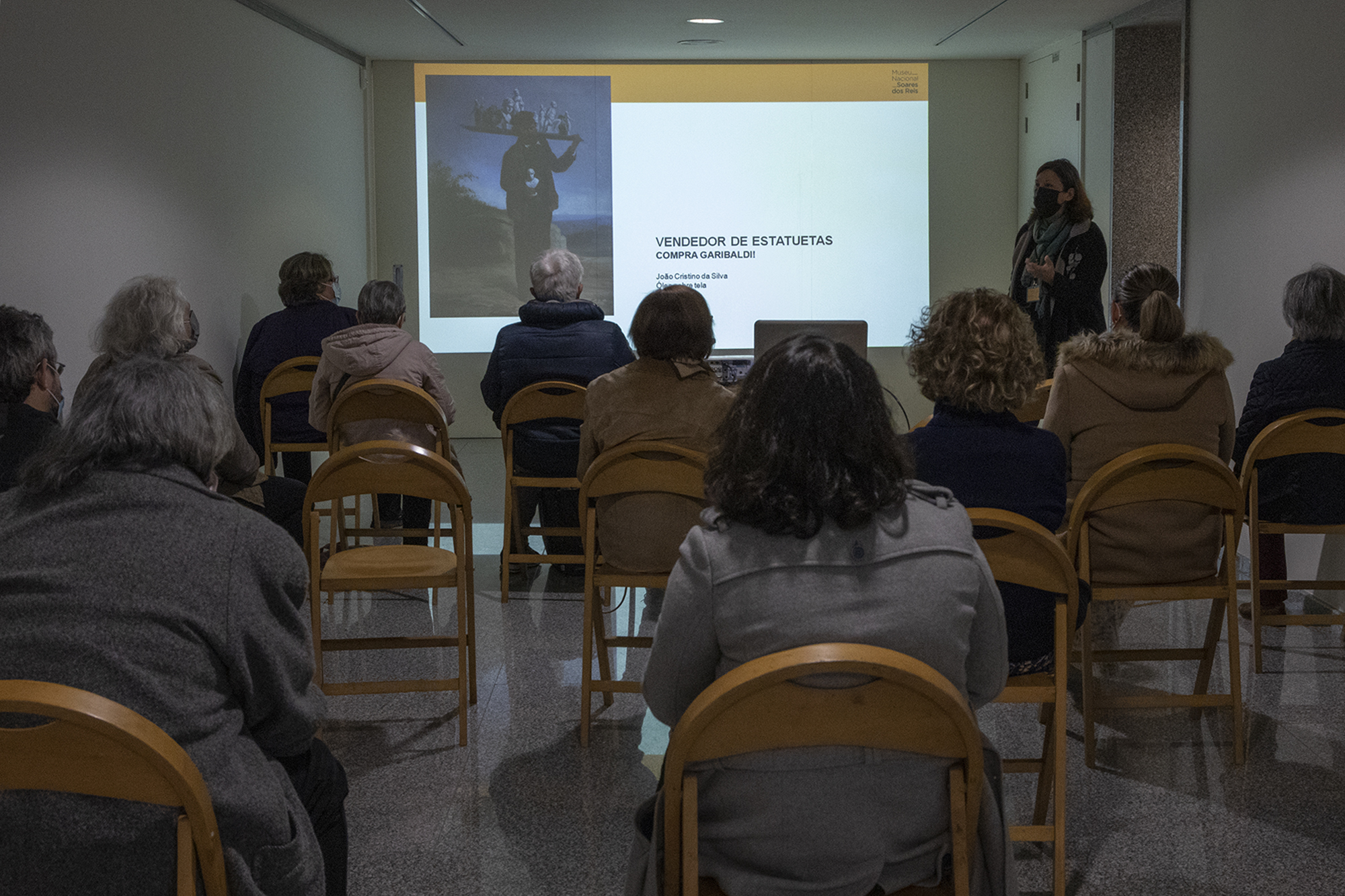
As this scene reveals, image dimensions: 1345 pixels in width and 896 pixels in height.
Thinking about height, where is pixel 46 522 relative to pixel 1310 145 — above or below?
below

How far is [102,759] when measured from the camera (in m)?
1.33

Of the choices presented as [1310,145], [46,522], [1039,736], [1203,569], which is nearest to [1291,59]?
[1310,145]

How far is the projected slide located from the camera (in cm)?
862

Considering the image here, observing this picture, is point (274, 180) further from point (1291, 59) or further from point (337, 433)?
point (1291, 59)

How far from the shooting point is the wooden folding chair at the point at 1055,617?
209cm

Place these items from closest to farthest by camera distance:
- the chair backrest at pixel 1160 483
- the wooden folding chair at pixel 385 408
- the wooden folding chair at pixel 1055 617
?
the wooden folding chair at pixel 1055 617 < the chair backrest at pixel 1160 483 < the wooden folding chair at pixel 385 408

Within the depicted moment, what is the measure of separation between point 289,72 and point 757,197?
3.45 m

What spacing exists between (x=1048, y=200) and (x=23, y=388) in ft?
15.2

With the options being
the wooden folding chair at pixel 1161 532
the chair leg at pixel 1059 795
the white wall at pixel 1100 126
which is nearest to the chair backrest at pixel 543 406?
the wooden folding chair at pixel 1161 532

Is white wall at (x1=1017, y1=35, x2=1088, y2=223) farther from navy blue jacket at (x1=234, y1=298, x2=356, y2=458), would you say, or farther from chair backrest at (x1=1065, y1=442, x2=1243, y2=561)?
chair backrest at (x1=1065, y1=442, x2=1243, y2=561)

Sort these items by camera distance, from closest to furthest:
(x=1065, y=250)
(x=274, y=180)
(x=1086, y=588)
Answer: (x=1086, y=588) < (x=1065, y=250) < (x=274, y=180)

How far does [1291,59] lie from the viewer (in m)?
4.88

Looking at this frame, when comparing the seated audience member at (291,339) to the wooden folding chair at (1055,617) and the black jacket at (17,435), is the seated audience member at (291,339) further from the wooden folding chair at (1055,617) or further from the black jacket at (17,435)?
the wooden folding chair at (1055,617)

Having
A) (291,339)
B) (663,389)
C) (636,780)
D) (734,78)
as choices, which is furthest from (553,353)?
(734,78)
